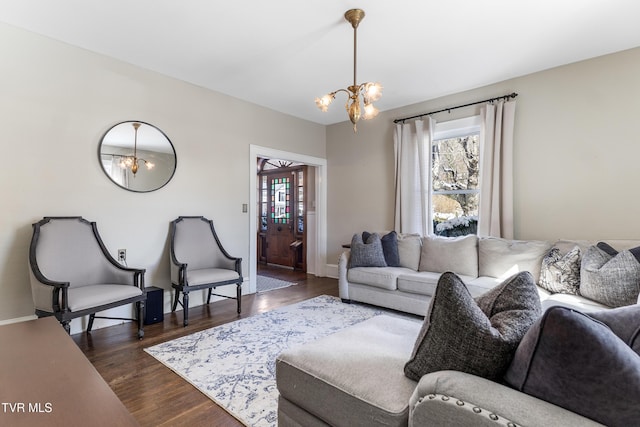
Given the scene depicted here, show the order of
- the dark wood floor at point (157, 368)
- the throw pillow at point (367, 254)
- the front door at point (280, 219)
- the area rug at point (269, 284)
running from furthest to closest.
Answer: the front door at point (280, 219) → the area rug at point (269, 284) → the throw pillow at point (367, 254) → the dark wood floor at point (157, 368)

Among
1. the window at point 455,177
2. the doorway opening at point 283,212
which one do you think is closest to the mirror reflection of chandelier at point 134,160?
the doorway opening at point 283,212

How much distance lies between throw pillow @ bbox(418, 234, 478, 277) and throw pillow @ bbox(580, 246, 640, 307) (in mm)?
1006

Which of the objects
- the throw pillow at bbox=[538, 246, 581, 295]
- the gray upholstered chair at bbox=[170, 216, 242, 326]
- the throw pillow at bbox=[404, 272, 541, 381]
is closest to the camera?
the throw pillow at bbox=[404, 272, 541, 381]

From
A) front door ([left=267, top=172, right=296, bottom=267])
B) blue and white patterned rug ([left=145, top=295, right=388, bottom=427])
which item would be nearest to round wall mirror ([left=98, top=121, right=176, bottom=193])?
blue and white patterned rug ([left=145, top=295, right=388, bottom=427])

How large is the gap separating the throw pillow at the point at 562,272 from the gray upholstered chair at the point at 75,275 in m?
3.58

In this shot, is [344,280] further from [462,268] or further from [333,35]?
[333,35]

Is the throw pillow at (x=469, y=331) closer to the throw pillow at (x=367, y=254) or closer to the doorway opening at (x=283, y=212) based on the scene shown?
the throw pillow at (x=367, y=254)

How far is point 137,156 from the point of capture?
336 cm

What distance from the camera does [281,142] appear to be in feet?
15.9

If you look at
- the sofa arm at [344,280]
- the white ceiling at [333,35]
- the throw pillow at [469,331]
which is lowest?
the sofa arm at [344,280]

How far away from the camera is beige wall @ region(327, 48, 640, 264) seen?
9.84 ft

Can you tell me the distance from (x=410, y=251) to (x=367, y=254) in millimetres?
545

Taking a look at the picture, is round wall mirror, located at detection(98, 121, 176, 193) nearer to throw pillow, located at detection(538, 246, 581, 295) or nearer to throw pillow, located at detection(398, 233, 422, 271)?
throw pillow, located at detection(398, 233, 422, 271)

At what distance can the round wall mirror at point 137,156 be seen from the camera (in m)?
3.18
